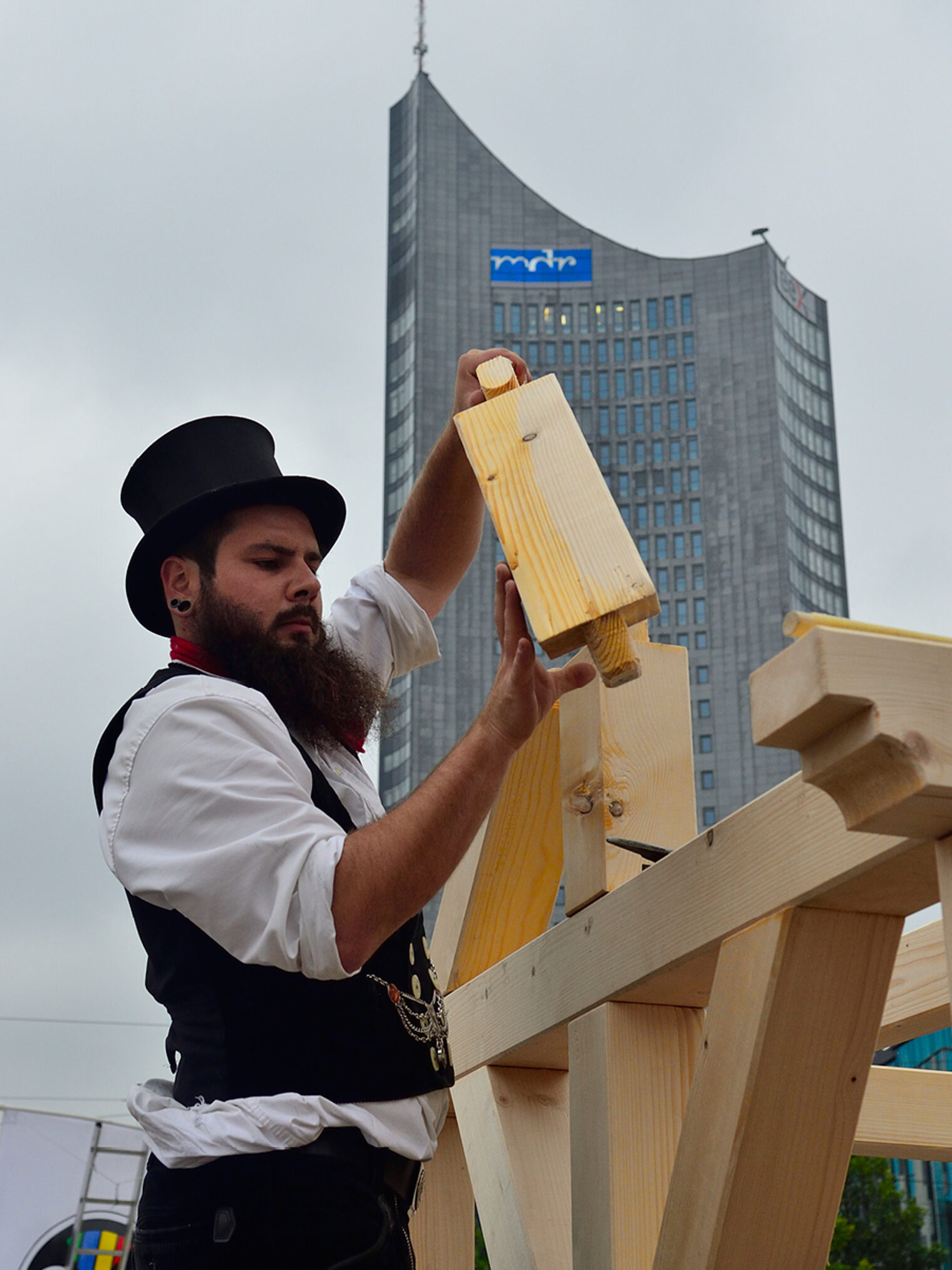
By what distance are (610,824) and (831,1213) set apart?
0.60m

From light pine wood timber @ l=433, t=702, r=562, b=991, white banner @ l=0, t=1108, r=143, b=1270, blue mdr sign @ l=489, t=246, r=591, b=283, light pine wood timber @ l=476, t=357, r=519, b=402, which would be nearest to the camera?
light pine wood timber @ l=476, t=357, r=519, b=402

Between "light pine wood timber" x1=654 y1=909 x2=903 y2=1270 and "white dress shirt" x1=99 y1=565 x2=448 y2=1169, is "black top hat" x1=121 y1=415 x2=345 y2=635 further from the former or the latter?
"light pine wood timber" x1=654 y1=909 x2=903 y2=1270

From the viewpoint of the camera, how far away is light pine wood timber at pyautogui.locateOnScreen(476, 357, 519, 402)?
5.70 ft

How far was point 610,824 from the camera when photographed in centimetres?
182

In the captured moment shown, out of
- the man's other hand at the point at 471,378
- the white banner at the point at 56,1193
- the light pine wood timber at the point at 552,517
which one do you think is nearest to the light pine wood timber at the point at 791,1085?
the light pine wood timber at the point at 552,517

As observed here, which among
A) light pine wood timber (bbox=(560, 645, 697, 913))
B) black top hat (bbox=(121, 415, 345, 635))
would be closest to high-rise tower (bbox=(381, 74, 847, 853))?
black top hat (bbox=(121, 415, 345, 635))

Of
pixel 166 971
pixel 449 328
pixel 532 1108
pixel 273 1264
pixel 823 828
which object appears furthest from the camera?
pixel 449 328

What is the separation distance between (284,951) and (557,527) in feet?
1.90

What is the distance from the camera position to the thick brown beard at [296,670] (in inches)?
77.4

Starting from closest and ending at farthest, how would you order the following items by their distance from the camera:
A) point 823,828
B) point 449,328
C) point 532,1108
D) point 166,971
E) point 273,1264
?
point 823,828 → point 273,1264 → point 166,971 → point 532,1108 → point 449,328

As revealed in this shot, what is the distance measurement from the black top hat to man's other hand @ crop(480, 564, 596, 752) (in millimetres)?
713

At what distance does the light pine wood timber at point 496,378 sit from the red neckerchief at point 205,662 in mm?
583

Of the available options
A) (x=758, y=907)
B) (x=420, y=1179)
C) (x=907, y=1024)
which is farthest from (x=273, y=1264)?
(x=907, y=1024)

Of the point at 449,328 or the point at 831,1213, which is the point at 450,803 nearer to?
the point at 831,1213
